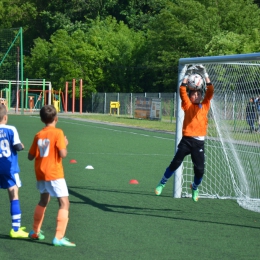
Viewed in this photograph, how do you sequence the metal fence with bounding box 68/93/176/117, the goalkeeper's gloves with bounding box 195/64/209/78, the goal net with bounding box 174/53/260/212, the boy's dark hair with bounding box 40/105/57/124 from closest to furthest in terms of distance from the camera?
the boy's dark hair with bounding box 40/105/57/124 → the goalkeeper's gloves with bounding box 195/64/209/78 → the goal net with bounding box 174/53/260/212 → the metal fence with bounding box 68/93/176/117

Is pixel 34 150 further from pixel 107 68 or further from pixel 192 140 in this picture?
pixel 107 68

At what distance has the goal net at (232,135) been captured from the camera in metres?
11.2

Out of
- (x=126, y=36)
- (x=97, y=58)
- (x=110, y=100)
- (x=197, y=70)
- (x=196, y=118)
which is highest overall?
(x=126, y=36)

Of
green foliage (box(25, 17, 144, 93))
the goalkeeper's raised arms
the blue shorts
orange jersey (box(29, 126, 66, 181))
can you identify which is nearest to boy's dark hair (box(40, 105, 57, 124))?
orange jersey (box(29, 126, 66, 181))

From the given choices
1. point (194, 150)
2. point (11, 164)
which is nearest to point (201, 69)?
point (194, 150)

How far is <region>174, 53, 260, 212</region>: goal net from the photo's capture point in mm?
11242

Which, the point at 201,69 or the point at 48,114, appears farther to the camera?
the point at 201,69

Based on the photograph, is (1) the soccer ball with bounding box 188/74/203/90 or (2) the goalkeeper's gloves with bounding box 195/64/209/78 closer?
(1) the soccer ball with bounding box 188/74/203/90

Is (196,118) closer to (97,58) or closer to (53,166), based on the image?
(53,166)

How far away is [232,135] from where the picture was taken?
42.4 feet

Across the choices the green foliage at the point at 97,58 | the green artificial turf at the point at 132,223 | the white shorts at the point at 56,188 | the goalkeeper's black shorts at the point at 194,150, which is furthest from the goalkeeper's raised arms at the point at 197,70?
the green foliage at the point at 97,58

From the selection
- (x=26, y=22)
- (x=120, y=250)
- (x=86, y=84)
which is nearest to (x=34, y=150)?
(x=120, y=250)

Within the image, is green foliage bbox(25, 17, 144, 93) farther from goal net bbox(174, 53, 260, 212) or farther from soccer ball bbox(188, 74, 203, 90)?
soccer ball bbox(188, 74, 203, 90)

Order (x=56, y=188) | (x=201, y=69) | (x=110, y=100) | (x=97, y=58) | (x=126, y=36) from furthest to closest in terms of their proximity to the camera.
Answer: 1. (x=126, y=36)
2. (x=97, y=58)
3. (x=110, y=100)
4. (x=201, y=69)
5. (x=56, y=188)
